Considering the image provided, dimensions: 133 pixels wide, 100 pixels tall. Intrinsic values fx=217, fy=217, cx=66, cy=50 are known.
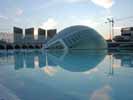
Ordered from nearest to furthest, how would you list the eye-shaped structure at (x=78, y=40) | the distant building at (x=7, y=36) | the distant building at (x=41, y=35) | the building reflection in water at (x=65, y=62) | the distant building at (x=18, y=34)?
the building reflection in water at (x=65, y=62) < the eye-shaped structure at (x=78, y=40) < the distant building at (x=18, y=34) < the distant building at (x=7, y=36) < the distant building at (x=41, y=35)

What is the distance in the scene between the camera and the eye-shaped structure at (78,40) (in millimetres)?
34688

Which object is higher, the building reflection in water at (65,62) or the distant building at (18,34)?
the distant building at (18,34)

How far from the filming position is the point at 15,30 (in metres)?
53.7

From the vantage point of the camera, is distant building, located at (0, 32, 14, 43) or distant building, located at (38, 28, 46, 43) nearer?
distant building, located at (0, 32, 14, 43)

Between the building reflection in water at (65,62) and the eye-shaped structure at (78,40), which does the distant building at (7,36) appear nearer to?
the eye-shaped structure at (78,40)

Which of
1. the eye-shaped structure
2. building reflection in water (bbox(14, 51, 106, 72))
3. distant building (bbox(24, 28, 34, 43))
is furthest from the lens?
distant building (bbox(24, 28, 34, 43))

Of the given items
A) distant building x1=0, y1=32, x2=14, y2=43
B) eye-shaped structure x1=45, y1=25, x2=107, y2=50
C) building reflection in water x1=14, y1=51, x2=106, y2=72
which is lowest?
building reflection in water x1=14, y1=51, x2=106, y2=72

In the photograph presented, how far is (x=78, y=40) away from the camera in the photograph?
34938 mm

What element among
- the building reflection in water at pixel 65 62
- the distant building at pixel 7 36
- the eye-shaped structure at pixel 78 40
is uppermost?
the distant building at pixel 7 36

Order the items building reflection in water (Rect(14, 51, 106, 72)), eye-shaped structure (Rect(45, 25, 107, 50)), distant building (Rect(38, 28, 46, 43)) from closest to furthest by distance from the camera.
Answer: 1. building reflection in water (Rect(14, 51, 106, 72))
2. eye-shaped structure (Rect(45, 25, 107, 50))
3. distant building (Rect(38, 28, 46, 43))

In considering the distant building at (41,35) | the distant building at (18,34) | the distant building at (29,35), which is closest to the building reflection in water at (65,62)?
the distant building at (18,34)

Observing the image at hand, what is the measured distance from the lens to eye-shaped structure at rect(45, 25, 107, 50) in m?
34.7

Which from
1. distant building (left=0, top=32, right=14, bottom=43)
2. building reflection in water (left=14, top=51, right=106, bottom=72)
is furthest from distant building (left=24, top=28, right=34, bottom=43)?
building reflection in water (left=14, top=51, right=106, bottom=72)

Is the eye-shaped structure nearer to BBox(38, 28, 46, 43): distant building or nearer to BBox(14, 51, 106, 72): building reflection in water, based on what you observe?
BBox(14, 51, 106, 72): building reflection in water
